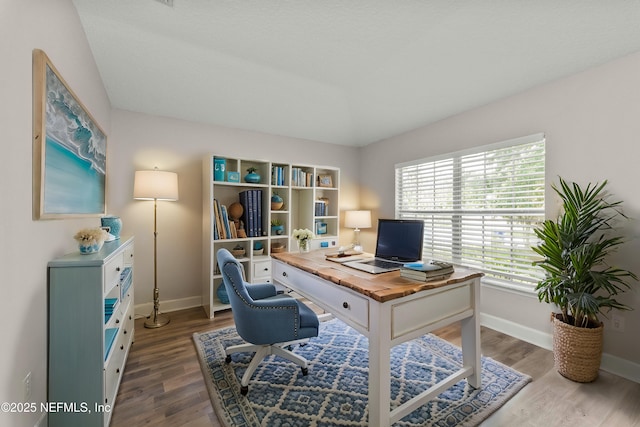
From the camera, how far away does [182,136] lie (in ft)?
10.4

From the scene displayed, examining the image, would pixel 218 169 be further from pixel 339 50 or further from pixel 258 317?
pixel 258 317

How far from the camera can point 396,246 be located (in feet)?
6.81

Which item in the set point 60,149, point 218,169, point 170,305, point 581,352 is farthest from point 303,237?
point 581,352

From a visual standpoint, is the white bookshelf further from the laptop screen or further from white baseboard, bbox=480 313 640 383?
white baseboard, bbox=480 313 640 383

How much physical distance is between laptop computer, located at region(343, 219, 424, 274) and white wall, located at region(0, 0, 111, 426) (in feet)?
5.44

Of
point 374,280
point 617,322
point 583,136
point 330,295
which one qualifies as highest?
point 583,136

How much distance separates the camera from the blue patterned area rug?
1537mm

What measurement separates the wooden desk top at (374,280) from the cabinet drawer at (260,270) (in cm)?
129

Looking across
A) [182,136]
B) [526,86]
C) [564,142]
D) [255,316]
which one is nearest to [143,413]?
[255,316]

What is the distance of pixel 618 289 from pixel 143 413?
10.9 feet

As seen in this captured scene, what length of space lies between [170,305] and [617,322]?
4208 millimetres

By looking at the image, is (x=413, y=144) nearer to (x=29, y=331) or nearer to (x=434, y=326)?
(x=434, y=326)

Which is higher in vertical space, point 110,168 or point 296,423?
point 110,168

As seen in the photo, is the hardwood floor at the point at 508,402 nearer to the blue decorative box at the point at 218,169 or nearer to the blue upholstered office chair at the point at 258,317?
the blue upholstered office chair at the point at 258,317
